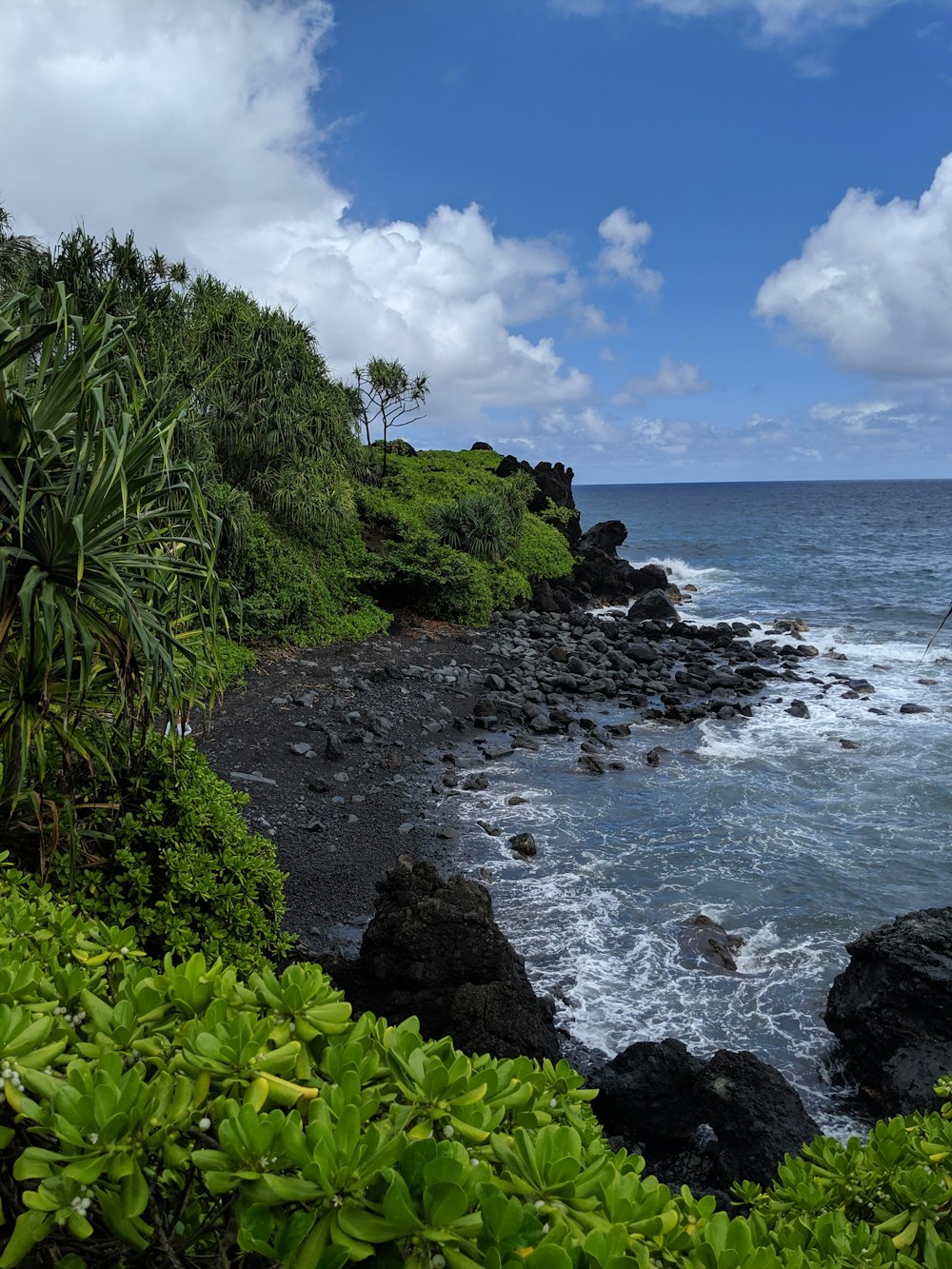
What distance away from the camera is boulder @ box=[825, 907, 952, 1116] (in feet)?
24.0

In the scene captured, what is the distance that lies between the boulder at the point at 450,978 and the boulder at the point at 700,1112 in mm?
728

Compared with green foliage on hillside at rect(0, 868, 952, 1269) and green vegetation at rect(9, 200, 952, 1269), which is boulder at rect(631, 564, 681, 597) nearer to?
green vegetation at rect(9, 200, 952, 1269)

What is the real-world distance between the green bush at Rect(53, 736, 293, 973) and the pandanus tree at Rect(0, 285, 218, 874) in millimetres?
428

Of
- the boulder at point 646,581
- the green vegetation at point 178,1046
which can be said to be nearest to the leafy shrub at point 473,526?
the boulder at point 646,581

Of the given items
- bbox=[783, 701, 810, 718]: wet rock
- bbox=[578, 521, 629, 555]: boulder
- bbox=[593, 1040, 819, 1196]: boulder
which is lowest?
bbox=[593, 1040, 819, 1196]: boulder

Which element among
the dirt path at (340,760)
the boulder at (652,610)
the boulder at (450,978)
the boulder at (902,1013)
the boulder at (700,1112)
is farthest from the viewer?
the boulder at (652,610)

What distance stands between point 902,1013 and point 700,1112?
2358 millimetres

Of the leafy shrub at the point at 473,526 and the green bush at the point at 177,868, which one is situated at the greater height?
the leafy shrub at the point at 473,526

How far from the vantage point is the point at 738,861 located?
12.3 meters

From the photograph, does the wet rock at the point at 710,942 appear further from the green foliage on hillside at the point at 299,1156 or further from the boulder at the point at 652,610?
the boulder at the point at 652,610

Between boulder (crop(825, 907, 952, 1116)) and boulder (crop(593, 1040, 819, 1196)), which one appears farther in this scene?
boulder (crop(825, 907, 952, 1116))

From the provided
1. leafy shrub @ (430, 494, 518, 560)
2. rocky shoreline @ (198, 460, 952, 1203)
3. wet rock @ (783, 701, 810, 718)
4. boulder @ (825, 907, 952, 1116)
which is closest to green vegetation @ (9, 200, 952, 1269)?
rocky shoreline @ (198, 460, 952, 1203)

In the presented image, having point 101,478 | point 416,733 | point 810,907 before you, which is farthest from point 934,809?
point 101,478

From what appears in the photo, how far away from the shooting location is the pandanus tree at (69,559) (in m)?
4.39
